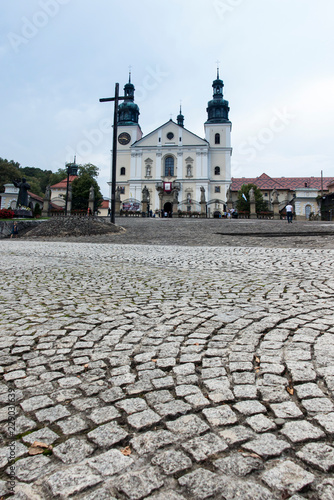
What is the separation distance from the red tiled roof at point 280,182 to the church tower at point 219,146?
10784 mm

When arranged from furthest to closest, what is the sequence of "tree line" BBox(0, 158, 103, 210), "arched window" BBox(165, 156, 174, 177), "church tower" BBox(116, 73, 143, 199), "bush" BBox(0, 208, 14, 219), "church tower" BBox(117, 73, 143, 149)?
1. "church tower" BBox(117, 73, 143, 149)
2. "church tower" BBox(116, 73, 143, 199)
3. "arched window" BBox(165, 156, 174, 177)
4. "tree line" BBox(0, 158, 103, 210)
5. "bush" BBox(0, 208, 14, 219)

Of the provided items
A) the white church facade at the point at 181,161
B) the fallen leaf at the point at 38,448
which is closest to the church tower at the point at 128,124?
the white church facade at the point at 181,161

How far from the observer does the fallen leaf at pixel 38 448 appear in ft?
4.86

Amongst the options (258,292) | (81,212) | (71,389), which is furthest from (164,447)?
(81,212)

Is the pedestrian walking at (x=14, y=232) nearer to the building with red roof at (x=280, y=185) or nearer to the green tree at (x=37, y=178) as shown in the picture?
the building with red roof at (x=280, y=185)

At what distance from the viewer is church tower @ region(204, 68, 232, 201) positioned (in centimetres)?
6003

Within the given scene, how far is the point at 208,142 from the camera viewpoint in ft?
198

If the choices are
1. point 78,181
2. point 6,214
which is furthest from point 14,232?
point 78,181

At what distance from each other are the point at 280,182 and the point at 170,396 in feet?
252

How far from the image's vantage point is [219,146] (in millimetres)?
60562

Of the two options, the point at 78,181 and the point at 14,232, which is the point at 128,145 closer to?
the point at 78,181

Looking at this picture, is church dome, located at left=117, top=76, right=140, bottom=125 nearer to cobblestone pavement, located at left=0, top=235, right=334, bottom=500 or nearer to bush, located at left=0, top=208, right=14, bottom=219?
bush, located at left=0, top=208, right=14, bottom=219

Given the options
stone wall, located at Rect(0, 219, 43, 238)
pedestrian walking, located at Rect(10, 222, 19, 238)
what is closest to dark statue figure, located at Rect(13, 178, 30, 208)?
stone wall, located at Rect(0, 219, 43, 238)

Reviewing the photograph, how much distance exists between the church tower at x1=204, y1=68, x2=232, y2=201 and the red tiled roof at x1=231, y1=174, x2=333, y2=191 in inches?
425
